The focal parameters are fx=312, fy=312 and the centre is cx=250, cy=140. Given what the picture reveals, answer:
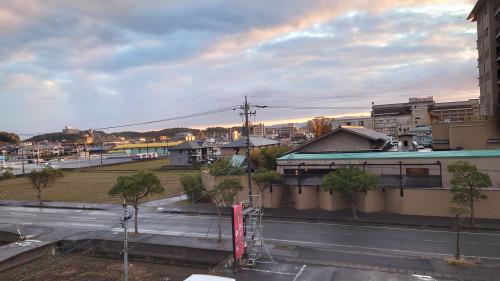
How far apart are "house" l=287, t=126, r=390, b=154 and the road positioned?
1693 centimetres

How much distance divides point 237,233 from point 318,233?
27.9 feet

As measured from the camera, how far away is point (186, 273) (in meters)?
18.3

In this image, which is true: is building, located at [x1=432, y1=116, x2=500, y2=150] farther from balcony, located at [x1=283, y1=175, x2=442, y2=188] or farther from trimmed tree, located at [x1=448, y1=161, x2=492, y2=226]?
trimmed tree, located at [x1=448, y1=161, x2=492, y2=226]

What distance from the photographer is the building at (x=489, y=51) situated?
52.1m

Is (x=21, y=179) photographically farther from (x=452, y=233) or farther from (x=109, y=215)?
(x=452, y=233)

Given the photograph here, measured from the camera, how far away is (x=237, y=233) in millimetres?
17594

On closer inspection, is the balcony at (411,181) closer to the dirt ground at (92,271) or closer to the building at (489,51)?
the dirt ground at (92,271)

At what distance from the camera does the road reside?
19.3 meters

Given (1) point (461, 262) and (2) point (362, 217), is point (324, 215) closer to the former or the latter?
(2) point (362, 217)

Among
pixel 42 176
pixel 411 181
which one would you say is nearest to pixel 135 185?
pixel 42 176

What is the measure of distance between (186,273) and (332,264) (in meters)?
8.37

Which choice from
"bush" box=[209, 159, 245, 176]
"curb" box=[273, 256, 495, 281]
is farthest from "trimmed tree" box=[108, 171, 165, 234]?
"curb" box=[273, 256, 495, 281]

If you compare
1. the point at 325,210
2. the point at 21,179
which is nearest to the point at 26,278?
the point at 325,210

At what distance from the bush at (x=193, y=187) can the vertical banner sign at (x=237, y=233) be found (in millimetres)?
19678
